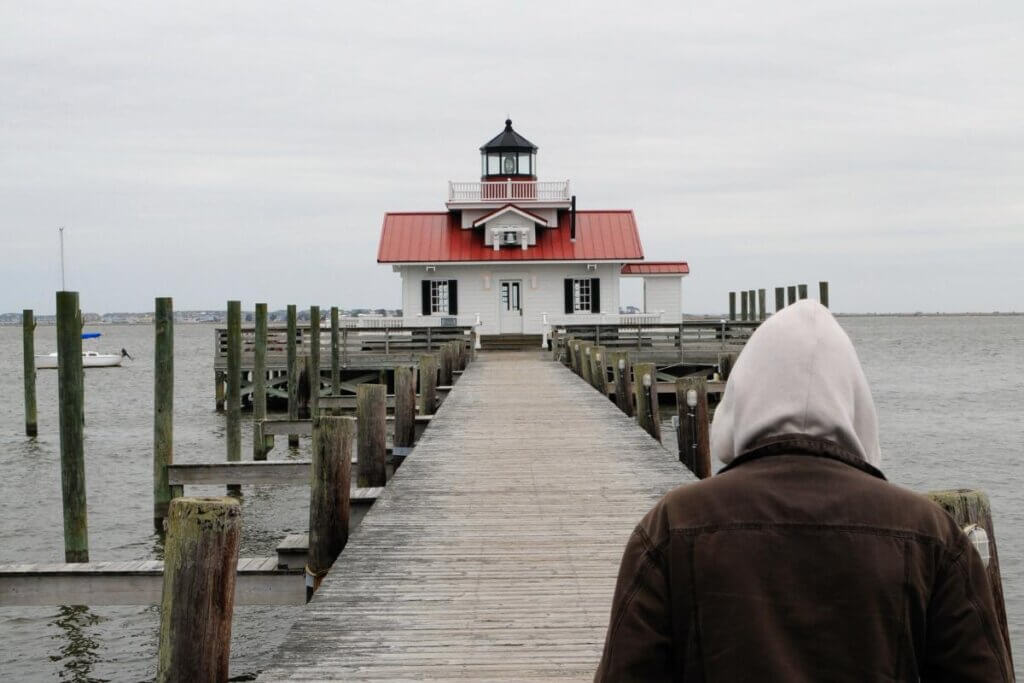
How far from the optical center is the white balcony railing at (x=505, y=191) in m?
41.4

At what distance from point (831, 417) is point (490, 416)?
13347 millimetres

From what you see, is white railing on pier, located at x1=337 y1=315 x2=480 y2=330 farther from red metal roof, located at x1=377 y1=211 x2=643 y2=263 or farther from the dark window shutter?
red metal roof, located at x1=377 y1=211 x2=643 y2=263

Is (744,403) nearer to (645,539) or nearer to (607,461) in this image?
(645,539)

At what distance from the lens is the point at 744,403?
100 inches

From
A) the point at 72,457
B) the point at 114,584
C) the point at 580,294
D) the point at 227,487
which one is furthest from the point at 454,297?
the point at 114,584

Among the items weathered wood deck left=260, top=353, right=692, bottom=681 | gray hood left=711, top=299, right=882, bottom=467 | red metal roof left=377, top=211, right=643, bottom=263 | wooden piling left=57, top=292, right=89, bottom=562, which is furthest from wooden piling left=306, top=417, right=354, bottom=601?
red metal roof left=377, top=211, right=643, bottom=263

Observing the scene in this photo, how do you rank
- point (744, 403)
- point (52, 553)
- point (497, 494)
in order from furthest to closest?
point (52, 553), point (497, 494), point (744, 403)

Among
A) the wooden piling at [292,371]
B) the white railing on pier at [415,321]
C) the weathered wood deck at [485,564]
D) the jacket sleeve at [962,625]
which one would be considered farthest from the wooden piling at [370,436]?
the white railing on pier at [415,321]

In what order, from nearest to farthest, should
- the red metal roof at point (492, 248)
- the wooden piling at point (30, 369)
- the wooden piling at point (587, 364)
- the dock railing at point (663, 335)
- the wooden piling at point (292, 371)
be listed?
the wooden piling at point (587, 364), the wooden piling at point (292, 371), the wooden piling at point (30, 369), the dock railing at point (663, 335), the red metal roof at point (492, 248)

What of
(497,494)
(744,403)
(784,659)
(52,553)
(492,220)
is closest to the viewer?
(784,659)

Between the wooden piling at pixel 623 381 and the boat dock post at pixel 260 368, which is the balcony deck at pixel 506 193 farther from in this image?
the wooden piling at pixel 623 381

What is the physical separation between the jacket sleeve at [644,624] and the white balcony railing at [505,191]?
3915 cm

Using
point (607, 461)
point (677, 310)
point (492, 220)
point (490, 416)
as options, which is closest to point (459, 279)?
point (492, 220)

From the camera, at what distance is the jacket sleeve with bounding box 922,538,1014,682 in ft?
8.04
